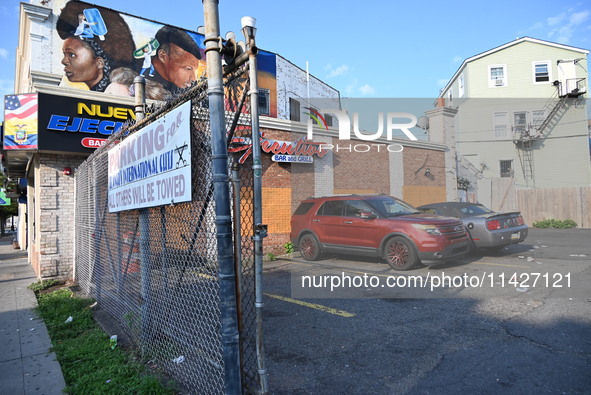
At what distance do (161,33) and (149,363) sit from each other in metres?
14.6

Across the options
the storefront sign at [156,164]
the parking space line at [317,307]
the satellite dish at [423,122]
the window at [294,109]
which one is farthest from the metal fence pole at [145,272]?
the satellite dish at [423,122]

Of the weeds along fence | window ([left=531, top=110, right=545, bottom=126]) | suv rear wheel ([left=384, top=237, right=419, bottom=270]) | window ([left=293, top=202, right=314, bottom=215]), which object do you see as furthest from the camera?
window ([left=531, top=110, right=545, bottom=126])

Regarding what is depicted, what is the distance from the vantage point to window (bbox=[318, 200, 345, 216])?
10963 millimetres

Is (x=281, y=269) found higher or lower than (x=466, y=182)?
lower

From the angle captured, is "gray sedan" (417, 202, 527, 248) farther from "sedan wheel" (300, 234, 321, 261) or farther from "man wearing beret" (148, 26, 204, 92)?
"man wearing beret" (148, 26, 204, 92)

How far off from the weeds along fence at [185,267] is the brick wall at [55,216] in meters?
3.78

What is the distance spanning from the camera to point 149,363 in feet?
14.2

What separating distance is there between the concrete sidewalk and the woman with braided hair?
8.35m

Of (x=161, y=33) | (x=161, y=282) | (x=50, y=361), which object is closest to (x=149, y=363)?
(x=161, y=282)

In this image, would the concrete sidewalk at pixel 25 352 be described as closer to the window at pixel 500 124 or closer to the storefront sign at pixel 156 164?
the storefront sign at pixel 156 164

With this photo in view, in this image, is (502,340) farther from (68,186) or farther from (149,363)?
(68,186)

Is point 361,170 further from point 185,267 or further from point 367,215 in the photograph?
point 185,267

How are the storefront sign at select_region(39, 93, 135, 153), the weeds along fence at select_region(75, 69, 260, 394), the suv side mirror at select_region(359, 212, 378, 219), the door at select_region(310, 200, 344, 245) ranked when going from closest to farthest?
the weeds along fence at select_region(75, 69, 260, 394), the storefront sign at select_region(39, 93, 135, 153), the suv side mirror at select_region(359, 212, 378, 219), the door at select_region(310, 200, 344, 245)

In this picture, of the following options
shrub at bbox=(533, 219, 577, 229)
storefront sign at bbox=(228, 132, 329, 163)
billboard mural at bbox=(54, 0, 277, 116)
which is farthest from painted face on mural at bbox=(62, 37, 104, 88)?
shrub at bbox=(533, 219, 577, 229)
